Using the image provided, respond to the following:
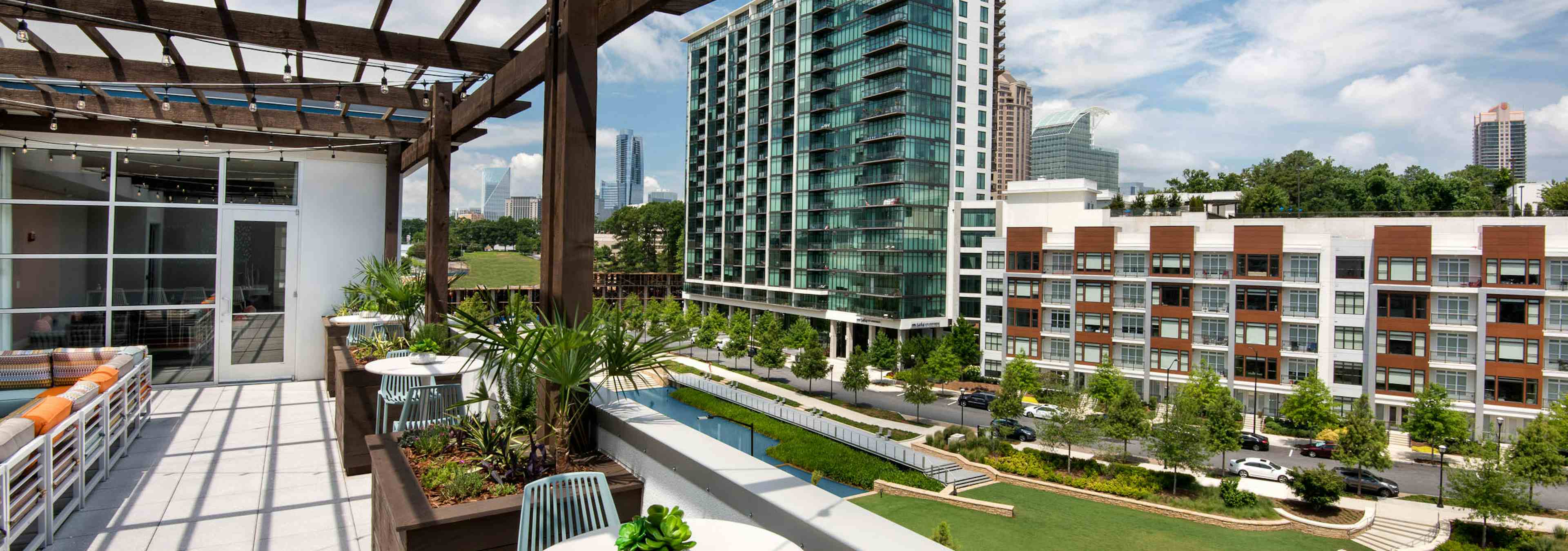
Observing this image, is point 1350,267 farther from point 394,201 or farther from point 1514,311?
point 394,201

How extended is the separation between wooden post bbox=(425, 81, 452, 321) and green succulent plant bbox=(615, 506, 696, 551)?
561 centimetres

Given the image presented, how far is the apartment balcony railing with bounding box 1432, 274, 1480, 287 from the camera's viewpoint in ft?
81.8

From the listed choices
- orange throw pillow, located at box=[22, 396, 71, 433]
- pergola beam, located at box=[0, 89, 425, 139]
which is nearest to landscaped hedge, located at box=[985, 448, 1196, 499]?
pergola beam, located at box=[0, 89, 425, 139]

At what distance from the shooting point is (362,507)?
4469 millimetres

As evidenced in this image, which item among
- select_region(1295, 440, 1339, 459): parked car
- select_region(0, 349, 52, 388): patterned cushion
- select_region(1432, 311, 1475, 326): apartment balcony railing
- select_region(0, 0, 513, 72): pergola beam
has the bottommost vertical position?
select_region(1295, 440, 1339, 459): parked car

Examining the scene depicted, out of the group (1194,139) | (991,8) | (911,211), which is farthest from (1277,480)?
(1194,139)

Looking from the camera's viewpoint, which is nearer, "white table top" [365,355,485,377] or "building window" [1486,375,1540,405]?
"white table top" [365,355,485,377]

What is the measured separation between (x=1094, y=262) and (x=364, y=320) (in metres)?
28.4

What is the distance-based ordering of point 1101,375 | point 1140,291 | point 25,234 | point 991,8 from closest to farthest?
point 25,234 → point 1101,375 → point 1140,291 → point 991,8

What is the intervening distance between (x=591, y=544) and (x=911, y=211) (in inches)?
1349

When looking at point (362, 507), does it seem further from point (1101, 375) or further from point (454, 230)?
point (454, 230)

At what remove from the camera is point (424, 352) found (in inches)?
199

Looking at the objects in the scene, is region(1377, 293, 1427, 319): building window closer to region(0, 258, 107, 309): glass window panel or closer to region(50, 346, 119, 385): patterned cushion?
region(50, 346, 119, 385): patterned cushion

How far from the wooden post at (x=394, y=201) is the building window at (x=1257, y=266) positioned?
28355 millimetres
